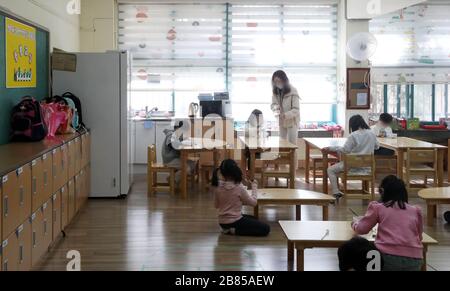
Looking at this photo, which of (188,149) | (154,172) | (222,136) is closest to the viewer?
(188,149)

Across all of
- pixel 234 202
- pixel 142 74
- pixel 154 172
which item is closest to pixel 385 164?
pixel 154 172

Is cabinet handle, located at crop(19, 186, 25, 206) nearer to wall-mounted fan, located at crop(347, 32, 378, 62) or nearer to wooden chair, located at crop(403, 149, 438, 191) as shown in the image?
wooden chair, located at crop(403, 149, 438, 191)

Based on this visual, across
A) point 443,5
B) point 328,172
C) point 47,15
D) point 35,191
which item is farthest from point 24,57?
point 443,5

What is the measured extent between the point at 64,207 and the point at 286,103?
3.93 metres

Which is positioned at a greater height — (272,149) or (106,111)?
(106,111)

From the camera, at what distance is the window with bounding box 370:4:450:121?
32.3 feet

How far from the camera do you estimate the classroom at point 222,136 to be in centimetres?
423

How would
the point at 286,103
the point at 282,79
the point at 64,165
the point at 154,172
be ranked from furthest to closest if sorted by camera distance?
the point at 286,103, the point at 282,79, the point at 154,172, the point at 64,165

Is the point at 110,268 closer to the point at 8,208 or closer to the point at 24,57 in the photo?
the point at 8,208

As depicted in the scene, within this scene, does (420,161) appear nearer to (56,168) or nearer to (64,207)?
(64,207)

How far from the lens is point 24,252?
12.8 feet

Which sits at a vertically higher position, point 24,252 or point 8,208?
point 8,208

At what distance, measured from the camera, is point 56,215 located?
16.2ft

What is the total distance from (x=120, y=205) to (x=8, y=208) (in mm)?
3301
